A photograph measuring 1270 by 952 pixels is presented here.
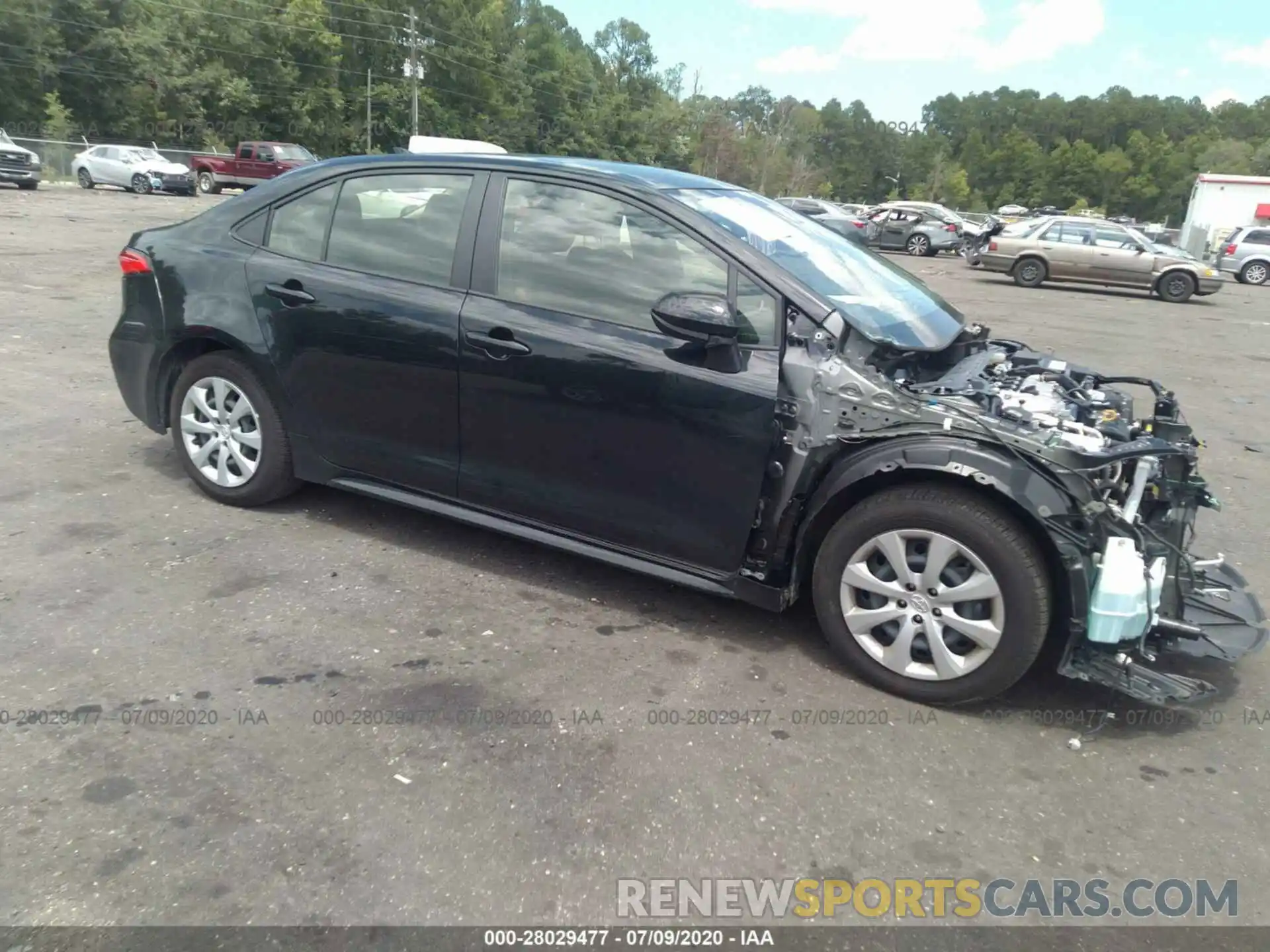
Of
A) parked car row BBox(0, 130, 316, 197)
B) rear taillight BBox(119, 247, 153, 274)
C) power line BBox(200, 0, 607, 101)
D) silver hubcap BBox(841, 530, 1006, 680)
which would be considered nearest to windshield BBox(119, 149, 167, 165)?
parked car row BBox(0, 130, 316, 197)

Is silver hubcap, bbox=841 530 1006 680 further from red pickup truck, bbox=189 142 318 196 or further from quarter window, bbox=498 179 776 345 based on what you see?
red pickup truck, bbox=189 142 318 196

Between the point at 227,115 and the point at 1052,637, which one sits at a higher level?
the point at 227,115

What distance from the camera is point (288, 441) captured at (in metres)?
4.54

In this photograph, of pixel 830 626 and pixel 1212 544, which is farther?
pixel 1212 544

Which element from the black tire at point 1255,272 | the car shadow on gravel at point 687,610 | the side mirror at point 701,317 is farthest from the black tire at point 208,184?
the side mirror at point 701,317

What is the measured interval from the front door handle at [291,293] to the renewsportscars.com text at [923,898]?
9.70 ft

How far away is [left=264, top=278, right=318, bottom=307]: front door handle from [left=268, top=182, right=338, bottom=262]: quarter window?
14 centimetres

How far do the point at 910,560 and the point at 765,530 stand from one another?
533 millimetres

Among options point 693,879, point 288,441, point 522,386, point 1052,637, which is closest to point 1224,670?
point 1052,637

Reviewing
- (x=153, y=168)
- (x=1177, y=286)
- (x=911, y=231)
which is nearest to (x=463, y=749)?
(x=1177, y=286)

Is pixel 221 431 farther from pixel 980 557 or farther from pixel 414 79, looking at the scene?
pixel 414 79

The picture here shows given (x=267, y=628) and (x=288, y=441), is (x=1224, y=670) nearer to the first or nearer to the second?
(x=267, y=628)

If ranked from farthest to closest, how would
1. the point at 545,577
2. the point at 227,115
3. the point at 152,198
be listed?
the point at 227,115 < the point at 152,198 < the point at 545,577

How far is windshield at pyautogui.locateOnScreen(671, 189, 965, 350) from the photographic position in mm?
3686
